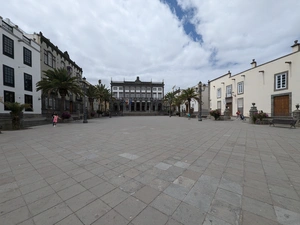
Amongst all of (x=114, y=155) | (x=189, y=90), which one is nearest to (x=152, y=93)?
(x=189, y=90)

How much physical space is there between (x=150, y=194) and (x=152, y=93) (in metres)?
54.7

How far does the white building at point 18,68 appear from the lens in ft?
52.5

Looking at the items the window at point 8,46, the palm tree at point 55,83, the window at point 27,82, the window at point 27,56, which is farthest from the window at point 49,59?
the palm tree at point 55,83

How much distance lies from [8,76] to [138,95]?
41313 millimetres

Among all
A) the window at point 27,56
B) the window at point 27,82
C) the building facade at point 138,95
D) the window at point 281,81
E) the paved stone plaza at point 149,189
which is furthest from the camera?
the building facade at point 138,95

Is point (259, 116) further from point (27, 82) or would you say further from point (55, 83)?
point (27, 82)

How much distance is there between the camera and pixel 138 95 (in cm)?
5578

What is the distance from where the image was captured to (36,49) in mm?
20641

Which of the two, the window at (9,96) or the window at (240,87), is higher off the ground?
the window at (240,87)

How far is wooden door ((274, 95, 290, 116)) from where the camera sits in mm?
17062

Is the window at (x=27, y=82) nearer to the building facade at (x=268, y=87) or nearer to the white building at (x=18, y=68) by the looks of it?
the white building at (x=18, y=68)

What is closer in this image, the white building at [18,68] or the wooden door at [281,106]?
the white building at [18,68]

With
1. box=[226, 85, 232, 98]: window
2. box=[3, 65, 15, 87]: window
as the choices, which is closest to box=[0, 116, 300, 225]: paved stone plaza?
box=[3, 65, 15, 87]: window

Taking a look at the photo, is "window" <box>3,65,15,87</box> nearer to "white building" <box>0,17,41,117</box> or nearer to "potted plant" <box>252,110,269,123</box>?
"white building" <box>0,17,41,117</box>
